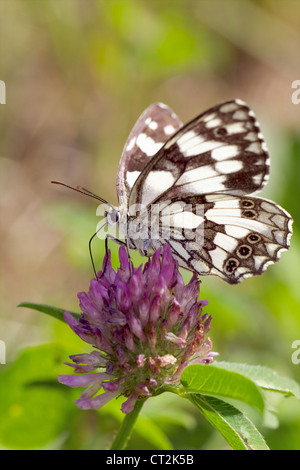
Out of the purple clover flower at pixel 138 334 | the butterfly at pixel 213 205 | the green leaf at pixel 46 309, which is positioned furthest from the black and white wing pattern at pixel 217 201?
the green leaf at pixel 46 309

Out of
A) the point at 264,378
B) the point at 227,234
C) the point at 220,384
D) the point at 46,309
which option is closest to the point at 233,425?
the point at 220,384

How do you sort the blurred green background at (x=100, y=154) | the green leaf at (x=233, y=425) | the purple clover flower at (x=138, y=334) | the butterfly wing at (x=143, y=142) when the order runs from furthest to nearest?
1. the blurred green background at (x=100, y=154)
2. the butterfly wing at (x=143, y=142)
3. the purple clover flower at (x=138, y=334)
4. the green leaf at (x=233, y=425)

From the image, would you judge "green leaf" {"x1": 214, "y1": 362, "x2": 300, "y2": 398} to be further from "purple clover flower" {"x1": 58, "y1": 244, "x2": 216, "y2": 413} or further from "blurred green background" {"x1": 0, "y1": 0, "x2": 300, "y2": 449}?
"blurred green background" {"x1": 0, "y1": 0, "x2": 300, "y2": 449}

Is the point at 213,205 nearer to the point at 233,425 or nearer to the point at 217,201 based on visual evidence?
the point at 217,201

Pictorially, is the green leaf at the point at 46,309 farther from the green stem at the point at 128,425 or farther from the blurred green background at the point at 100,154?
the blurred green background at the point at 100,154

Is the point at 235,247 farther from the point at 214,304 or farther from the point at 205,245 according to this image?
the point at 214,304

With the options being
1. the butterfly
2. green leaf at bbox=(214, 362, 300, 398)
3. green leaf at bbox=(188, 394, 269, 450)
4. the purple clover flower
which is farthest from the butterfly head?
green leaf at bbox=(188, 394, 269, 450)
